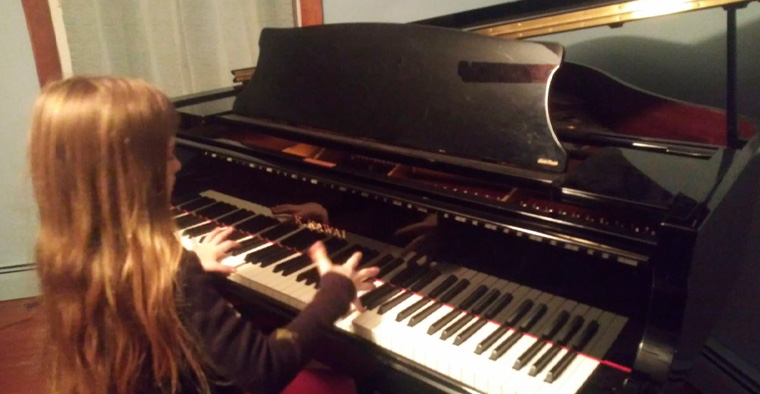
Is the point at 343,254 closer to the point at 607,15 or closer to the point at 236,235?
the point at 236,235

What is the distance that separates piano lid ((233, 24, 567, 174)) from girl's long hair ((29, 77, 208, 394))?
555mm

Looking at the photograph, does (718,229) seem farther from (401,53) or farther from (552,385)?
(401,53)

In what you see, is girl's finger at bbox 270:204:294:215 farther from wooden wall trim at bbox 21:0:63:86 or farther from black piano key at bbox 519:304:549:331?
wooden wall trim at bbox 21:0:63:86

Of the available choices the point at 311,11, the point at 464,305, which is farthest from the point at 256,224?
the point at 311,11

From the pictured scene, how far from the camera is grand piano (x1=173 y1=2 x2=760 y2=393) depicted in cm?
107

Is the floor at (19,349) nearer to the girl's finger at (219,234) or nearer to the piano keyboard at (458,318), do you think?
the girl's finger at (219,234)

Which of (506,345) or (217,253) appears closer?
(506,345)

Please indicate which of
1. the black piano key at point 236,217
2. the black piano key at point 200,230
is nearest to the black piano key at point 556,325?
Answer: the black piano key at point 236,217

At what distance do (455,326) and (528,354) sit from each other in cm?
16

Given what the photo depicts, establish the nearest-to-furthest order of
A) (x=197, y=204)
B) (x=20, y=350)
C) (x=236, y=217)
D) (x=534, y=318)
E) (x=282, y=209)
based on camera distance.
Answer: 1. (x=534, y=318)
2. (x=282, y=209)
3. (x=236, y=217)
4. (x=197, y=204)
5. (x=20, y=350)

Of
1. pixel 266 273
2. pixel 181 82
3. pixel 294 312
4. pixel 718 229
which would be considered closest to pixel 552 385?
pixel 718 229

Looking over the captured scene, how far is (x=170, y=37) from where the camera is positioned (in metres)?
2.95

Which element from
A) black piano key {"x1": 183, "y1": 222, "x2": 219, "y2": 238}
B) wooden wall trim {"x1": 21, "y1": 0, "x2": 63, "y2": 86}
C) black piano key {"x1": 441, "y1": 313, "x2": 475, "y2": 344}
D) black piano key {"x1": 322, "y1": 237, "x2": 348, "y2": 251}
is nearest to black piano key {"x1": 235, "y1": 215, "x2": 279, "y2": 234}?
black piano key {"x1": 183, "y1": 222, "x2": 219, "y2": 238}

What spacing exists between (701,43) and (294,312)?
5.79 ft
